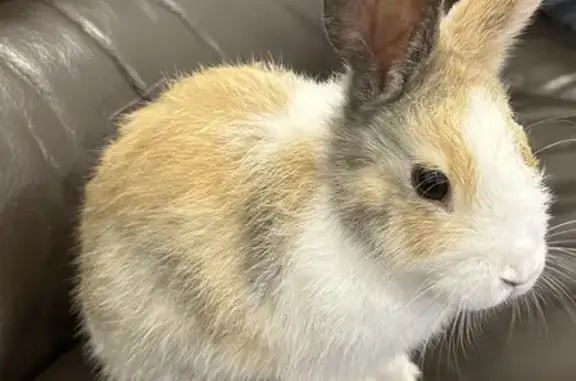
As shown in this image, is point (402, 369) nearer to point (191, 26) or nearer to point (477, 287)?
point (477, 287)

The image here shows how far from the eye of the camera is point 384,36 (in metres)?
0.89

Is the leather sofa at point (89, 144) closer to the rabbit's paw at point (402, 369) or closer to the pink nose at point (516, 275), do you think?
the rabbit's paw at point (402, 369)

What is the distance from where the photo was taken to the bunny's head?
0.87m

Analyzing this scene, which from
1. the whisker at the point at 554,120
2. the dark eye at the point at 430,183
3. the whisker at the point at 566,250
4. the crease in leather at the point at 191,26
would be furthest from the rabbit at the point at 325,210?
the whisker at the point at 554,120

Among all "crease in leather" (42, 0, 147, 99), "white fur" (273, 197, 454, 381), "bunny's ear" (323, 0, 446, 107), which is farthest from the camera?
Result: "crease in leather" (42, 0, 147, 99)

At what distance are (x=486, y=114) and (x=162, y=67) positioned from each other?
559mm

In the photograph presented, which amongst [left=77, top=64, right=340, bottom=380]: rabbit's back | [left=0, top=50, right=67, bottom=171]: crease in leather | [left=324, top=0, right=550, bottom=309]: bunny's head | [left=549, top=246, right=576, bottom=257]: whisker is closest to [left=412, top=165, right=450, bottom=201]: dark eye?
[left=324, top=0, right=550, bottom=309]: bunny's head

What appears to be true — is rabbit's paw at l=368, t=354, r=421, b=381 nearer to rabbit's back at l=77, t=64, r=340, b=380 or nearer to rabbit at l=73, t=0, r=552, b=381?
rabbit at l=73, t=0, r=552, b=381

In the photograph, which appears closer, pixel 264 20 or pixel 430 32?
pixel 430 32

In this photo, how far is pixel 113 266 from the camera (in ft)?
3.54

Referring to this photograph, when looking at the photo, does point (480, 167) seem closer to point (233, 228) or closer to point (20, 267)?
point (233, 228)

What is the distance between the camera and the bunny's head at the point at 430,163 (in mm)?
874

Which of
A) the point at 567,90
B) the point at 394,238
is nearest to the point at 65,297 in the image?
the point at 394,238

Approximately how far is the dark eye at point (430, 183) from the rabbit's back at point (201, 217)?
0.42 feet
